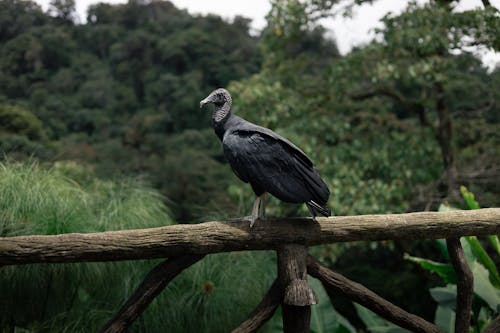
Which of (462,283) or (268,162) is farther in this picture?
(462,283)

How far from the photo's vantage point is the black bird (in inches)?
90.0

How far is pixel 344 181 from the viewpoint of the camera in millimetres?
4781

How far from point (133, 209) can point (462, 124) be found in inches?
147

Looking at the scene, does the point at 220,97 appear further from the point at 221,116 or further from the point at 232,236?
the point at 232,236

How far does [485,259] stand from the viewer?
12.2ft

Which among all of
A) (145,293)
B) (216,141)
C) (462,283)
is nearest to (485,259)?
(462,283)

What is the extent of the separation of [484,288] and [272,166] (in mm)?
2185

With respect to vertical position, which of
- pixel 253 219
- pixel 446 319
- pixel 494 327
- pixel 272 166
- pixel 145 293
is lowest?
pixel 446 319

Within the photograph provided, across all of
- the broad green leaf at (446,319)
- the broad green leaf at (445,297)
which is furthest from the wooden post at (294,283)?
the broad green leaf at (446,319)

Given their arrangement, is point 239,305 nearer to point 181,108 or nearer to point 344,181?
point 344,181

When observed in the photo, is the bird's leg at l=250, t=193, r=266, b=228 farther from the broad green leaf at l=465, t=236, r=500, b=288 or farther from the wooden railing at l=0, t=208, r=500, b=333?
the broad green leaf at l=465, t=236, r=500, b=288

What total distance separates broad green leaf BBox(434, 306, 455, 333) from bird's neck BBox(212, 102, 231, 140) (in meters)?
2.53

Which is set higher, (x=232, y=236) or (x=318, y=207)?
(x=318, y=207)

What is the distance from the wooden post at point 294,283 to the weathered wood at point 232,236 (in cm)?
5
